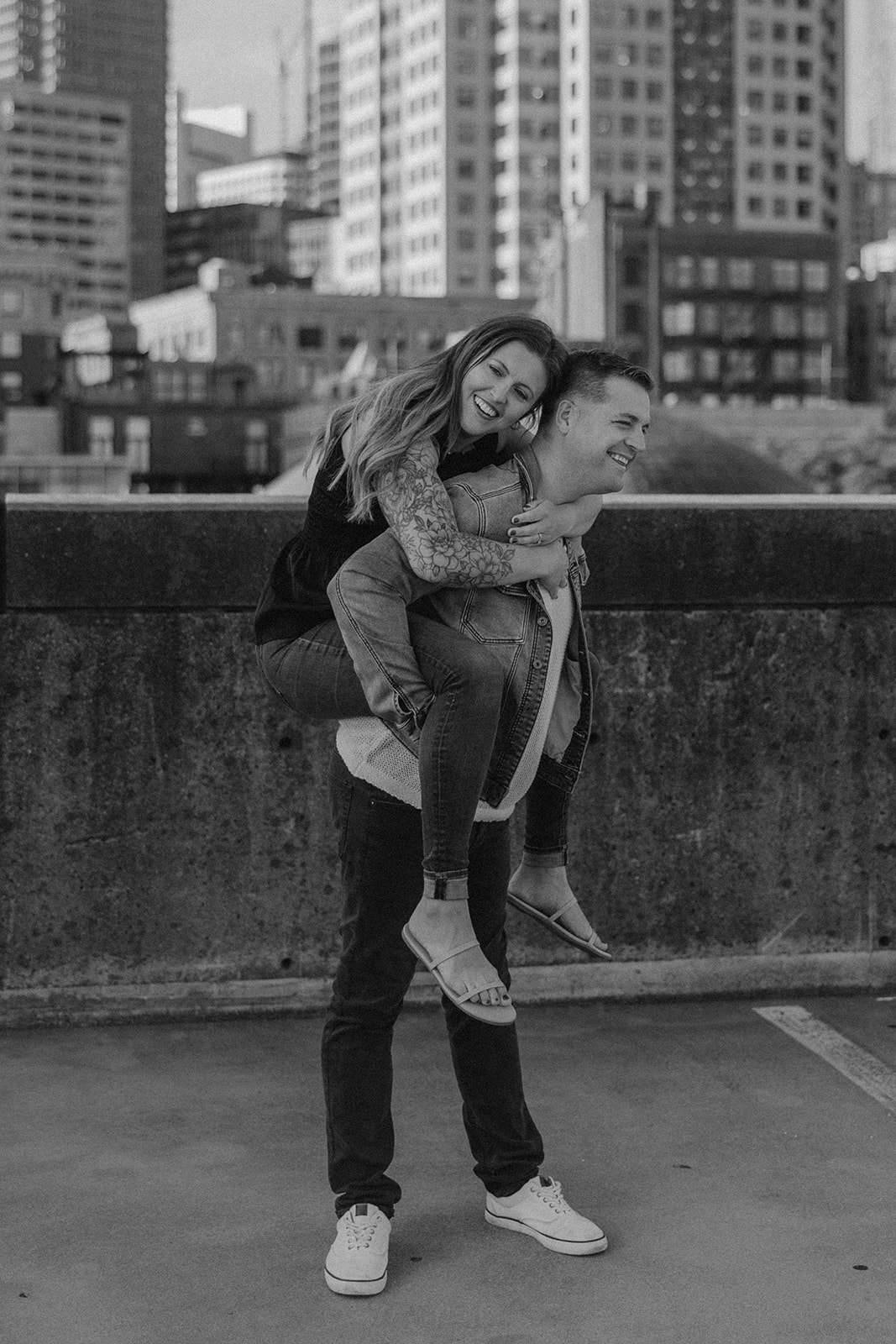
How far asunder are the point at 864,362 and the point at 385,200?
58092 mm

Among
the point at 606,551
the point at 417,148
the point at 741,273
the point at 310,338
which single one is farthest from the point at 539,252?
the point at 606,551

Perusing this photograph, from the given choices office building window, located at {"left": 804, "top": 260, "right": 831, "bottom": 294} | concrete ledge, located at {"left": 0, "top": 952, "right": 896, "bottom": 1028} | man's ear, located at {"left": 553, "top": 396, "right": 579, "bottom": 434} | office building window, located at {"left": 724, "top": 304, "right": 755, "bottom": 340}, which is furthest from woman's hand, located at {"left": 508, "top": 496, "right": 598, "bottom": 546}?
office building window, located at {"left": 804, "top": 260, "right": 831, "bottom": 294}

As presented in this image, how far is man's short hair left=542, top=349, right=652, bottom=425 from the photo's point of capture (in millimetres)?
3492

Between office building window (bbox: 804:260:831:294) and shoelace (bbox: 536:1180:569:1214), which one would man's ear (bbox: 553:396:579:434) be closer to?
shoelace (bbox: 536:1180:569:1214)

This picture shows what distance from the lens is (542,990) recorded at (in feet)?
17.6

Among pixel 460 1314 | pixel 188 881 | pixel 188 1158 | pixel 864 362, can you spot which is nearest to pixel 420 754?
pixel 460 1314

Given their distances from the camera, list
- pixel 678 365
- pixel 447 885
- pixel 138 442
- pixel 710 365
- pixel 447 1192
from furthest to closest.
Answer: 1. pixel 710 365
2. pixel 678 365
3. pixel 138 442
4. pixel 447 1192
5. pixel 447 885

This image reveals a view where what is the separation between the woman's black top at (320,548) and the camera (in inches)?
138

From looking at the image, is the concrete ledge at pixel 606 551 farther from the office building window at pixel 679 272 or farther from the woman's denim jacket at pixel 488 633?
the office building window at pixel 679 272

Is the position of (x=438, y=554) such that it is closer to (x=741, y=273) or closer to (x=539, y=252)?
(x=741, y=273)

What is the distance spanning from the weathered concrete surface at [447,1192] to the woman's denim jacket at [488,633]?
92 centimetres

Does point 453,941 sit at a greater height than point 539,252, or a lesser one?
lesser

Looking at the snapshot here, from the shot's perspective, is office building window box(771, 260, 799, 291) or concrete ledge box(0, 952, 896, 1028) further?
office building window box(771, 260, 799, 291)

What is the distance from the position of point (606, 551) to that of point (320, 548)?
1.91m
